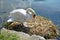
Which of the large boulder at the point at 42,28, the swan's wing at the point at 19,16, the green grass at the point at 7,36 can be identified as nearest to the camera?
the green grass at the point at 7,36

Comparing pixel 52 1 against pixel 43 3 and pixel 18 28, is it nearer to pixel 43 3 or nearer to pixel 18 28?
pixel 43 3

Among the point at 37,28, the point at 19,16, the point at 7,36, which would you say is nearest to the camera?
the point at 7,36

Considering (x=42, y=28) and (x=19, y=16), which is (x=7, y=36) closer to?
(x=42, y=28)

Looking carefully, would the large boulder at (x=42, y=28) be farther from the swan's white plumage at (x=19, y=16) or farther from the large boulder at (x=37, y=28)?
the swan's white plumage at (x=19, y=16)

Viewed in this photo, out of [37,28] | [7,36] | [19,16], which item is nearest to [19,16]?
[19,16]

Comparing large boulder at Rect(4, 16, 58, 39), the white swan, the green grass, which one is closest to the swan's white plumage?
the white swan

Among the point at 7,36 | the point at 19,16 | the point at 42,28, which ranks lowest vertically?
the point at 42,28

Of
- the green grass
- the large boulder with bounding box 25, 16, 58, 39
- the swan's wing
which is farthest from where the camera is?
the swan's wing

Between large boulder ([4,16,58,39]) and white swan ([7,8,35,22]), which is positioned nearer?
large boulder ([4,16,58,39])

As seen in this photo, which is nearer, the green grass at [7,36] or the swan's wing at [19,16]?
the green grass at [7,36]

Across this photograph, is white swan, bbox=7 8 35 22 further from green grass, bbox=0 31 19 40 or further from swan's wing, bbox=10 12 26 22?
green grass, bbox=0 31 19 40

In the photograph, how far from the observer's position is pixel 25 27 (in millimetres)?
8047

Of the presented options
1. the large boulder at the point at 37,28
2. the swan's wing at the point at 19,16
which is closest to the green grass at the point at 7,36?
the large boulder at the point at 37,28

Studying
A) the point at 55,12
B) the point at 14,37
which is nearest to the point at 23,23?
the point at 14,37
